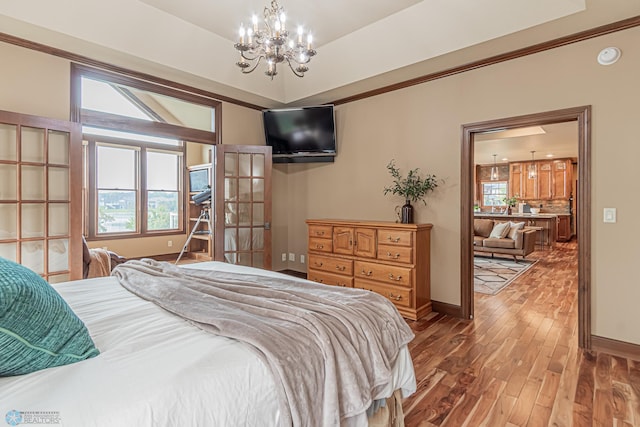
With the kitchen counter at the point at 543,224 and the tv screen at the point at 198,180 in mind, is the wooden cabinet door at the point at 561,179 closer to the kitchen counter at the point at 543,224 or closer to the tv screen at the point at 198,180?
the kitchen counter at the point at 543,224

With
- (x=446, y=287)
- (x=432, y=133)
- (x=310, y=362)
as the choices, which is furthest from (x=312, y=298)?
(x=432, y=133)

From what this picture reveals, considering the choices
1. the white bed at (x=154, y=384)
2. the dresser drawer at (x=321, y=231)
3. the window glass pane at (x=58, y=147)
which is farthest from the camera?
the dresser drawer at (x=321, y=231)

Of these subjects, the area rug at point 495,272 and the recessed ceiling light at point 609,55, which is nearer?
the recessed ceiling light at point 609,55

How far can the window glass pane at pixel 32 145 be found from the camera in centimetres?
280

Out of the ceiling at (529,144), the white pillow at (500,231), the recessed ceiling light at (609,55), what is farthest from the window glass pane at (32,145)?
the white pillow at (500,231)

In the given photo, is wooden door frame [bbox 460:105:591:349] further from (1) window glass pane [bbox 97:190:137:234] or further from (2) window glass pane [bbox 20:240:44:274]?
(1) window glass pane [bbox 97:190:137:234]

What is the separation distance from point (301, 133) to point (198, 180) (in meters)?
3.12

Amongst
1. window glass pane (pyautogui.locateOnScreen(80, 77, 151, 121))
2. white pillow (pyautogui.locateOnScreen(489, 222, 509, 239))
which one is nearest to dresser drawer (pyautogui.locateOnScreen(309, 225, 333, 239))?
window glass pane (pyautogui.locateOnScreen(80, 77, 151, 121))

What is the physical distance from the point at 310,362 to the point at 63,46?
136 inches

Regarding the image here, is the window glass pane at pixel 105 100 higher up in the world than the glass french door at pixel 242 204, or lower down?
higher up

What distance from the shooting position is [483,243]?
6.94 metres

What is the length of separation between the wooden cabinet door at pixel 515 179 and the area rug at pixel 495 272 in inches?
186

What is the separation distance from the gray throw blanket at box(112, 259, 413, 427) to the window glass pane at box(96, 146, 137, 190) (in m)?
4.97

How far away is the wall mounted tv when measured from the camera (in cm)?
434
